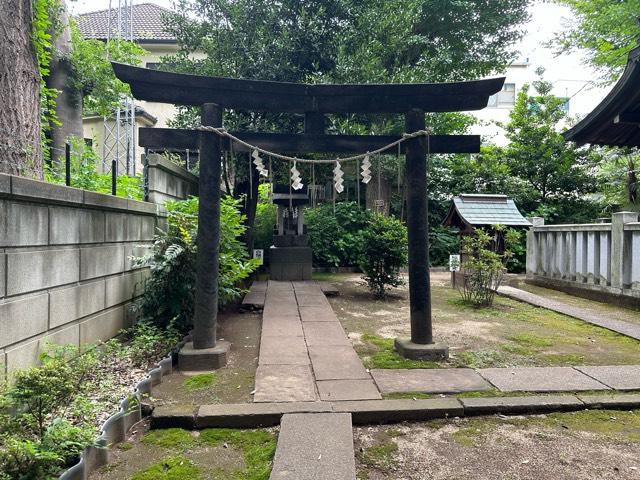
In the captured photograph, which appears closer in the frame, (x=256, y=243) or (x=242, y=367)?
(x=242, y=367)

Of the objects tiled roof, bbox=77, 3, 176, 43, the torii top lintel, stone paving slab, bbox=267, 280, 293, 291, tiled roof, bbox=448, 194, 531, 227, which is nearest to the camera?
the torii top lintel

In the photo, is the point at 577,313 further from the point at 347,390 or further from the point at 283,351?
the point at 347,390

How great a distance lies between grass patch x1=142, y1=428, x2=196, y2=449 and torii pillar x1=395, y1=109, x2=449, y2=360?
2699 millimetres

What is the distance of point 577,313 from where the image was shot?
780cm

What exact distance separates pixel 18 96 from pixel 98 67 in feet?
19.9

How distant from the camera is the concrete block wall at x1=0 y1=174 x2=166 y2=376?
3.26m

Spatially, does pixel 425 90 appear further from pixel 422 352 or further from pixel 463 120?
pixel 463 120

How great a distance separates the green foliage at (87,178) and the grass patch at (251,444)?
3.97 m

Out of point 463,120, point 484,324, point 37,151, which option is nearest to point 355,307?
point 484,324

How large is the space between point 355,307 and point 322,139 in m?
3.94

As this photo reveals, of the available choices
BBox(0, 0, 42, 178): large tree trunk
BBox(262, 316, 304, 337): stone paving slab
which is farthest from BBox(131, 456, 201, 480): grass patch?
BBox(0, 0, 42, 178): large tree trunk

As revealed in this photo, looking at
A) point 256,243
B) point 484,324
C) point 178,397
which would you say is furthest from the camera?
point 256,243

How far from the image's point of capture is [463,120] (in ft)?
53.4

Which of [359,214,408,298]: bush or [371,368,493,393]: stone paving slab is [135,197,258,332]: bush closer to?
[371,368,493,393]: stone paving slab
